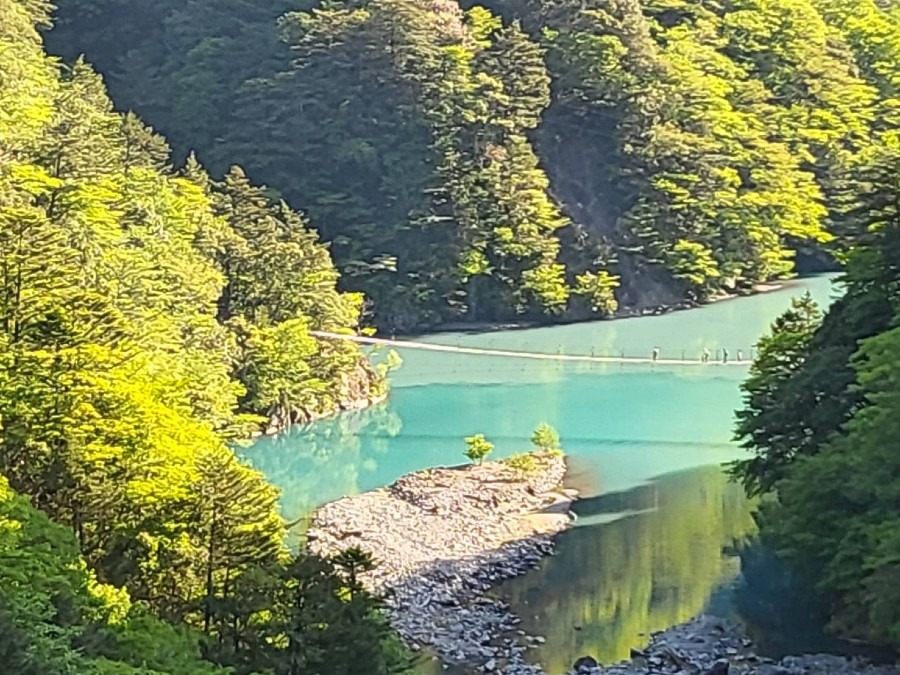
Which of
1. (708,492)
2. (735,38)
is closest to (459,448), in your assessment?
(708,492)

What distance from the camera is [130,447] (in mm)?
10398

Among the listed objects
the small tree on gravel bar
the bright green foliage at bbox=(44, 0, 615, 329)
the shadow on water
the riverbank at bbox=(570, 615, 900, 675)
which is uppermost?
the bright green foliage at bbox=(44, 0, 615, 329)

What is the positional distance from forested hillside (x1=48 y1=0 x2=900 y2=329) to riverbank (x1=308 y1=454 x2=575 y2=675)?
1476 cm

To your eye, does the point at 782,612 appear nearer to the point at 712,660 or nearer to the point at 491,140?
the point at 712,660

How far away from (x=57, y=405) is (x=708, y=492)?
10026mm

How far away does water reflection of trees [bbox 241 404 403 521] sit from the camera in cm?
1894

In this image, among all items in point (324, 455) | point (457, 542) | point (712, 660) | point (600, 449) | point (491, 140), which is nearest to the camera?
point (712, 660)

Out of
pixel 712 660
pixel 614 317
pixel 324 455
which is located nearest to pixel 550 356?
pixel 614 317

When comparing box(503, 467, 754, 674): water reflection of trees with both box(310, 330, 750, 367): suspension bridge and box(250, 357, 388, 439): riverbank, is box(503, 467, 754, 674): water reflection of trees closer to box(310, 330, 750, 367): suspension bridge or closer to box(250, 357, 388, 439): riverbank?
box(250, 357, 388, 439): riverbank

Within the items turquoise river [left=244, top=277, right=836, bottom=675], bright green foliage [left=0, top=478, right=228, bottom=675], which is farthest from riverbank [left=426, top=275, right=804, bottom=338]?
bright green foliage [left=0, top=478, right=228, bottom=675]

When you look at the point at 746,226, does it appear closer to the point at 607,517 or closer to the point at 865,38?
the point at 865,38

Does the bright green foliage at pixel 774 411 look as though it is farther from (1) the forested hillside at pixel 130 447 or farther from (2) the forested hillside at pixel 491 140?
(2) the forested hillside at pixel 491 140

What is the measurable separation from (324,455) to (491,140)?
48.6 feet

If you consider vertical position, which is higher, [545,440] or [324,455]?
[545,440]
